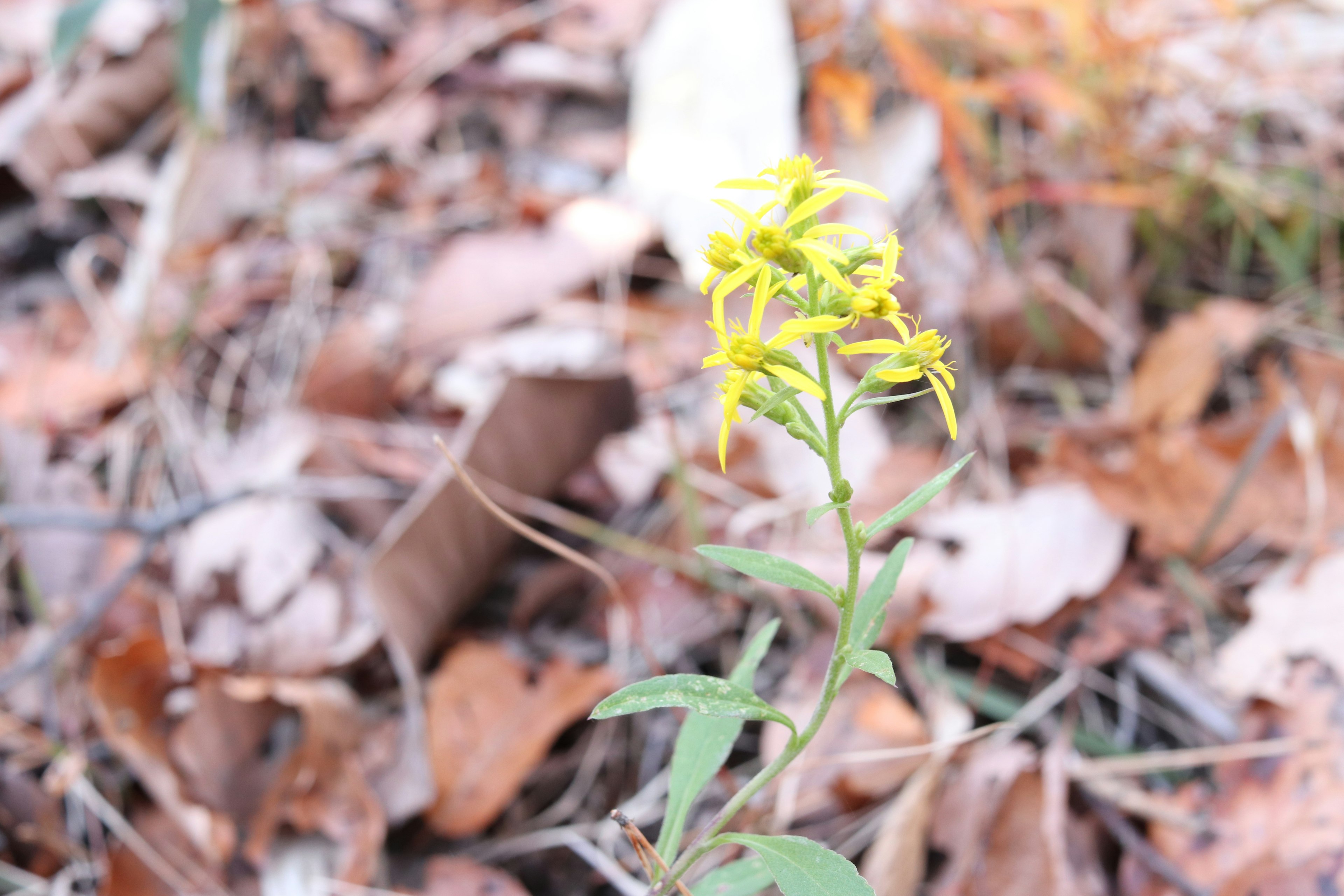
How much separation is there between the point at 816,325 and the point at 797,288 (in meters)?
0.14

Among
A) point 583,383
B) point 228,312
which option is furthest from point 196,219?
point 583,383

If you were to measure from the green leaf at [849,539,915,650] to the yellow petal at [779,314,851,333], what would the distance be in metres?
0.25

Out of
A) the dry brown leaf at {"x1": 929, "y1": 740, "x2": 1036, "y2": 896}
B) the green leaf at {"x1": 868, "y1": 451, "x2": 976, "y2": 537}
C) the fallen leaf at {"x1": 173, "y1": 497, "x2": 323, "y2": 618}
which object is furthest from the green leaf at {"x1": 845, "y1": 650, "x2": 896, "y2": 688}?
the fallen leaf at {"x1": 173, "y1": 497, "x2": 323, "y2": 618}

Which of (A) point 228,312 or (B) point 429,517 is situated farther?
(A) point 228,312

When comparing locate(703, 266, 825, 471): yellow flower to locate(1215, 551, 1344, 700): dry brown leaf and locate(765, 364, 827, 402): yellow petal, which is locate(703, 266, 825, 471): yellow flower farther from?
locate(1215, 551, 1344, 700): dry brown leaf

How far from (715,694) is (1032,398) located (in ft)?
5.64

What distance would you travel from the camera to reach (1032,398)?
2.39 meters

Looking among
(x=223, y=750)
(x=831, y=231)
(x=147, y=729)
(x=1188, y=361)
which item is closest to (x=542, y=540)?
(x=831, y=231)

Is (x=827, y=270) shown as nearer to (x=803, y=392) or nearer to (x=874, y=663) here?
(x=803, y=392)

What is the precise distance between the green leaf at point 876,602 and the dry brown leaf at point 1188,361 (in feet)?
4.24

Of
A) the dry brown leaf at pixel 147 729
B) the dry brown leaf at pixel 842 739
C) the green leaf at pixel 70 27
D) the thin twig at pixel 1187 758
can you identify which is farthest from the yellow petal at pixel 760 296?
the green leaf at pixel 70 27

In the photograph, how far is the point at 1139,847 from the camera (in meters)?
1.43

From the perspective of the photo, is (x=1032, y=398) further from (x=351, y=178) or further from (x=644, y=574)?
(x=351, y=178)

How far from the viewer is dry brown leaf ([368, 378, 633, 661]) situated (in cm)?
164
